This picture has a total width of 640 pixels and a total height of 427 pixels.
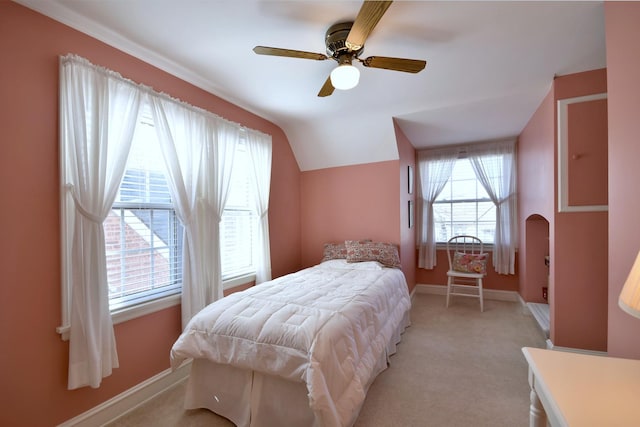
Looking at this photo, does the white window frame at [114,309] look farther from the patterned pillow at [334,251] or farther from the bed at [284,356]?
the patterned pillow at [334,251]

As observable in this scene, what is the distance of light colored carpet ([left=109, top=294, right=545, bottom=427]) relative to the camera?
173cm

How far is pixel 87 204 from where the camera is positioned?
5.42 ft

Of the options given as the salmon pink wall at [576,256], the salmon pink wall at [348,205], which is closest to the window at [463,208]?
the salmon pink wall at [348,205]

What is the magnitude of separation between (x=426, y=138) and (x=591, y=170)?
2106 mm

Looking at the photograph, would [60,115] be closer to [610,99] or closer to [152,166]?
[152,166]

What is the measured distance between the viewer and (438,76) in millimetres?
2369

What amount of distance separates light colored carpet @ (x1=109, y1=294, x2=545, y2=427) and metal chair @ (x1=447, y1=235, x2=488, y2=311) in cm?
63

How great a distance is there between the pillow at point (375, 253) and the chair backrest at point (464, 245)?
1248mm

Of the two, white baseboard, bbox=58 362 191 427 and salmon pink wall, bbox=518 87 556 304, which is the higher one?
salmon pink wall, bbox=518 87 556 304

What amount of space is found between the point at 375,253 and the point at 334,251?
1.98 ft

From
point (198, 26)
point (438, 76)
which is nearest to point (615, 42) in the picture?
point (438, 76)

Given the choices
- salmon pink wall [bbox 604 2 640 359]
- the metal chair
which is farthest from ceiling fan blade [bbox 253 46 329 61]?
the metal chair

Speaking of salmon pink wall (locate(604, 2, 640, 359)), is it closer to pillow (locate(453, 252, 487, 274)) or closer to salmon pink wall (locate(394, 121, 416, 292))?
salmon pink wall (locate(394, 121, 416, 292))

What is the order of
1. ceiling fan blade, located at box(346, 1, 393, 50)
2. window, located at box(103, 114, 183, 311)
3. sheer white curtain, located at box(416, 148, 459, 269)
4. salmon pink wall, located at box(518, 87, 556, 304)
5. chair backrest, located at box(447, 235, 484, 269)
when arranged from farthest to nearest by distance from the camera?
1. sheer white curtain, located at box(416, 148, 459, 269)
2. chair backrest, located at box(447, 235, 484, 269)
3. salmon pink wall, located at box(518, 87, 556, 304)
4. window, located at box(103, 114, 183, 311)
5. ceiling fan blade, located at box(346, 1, 393, 50)
